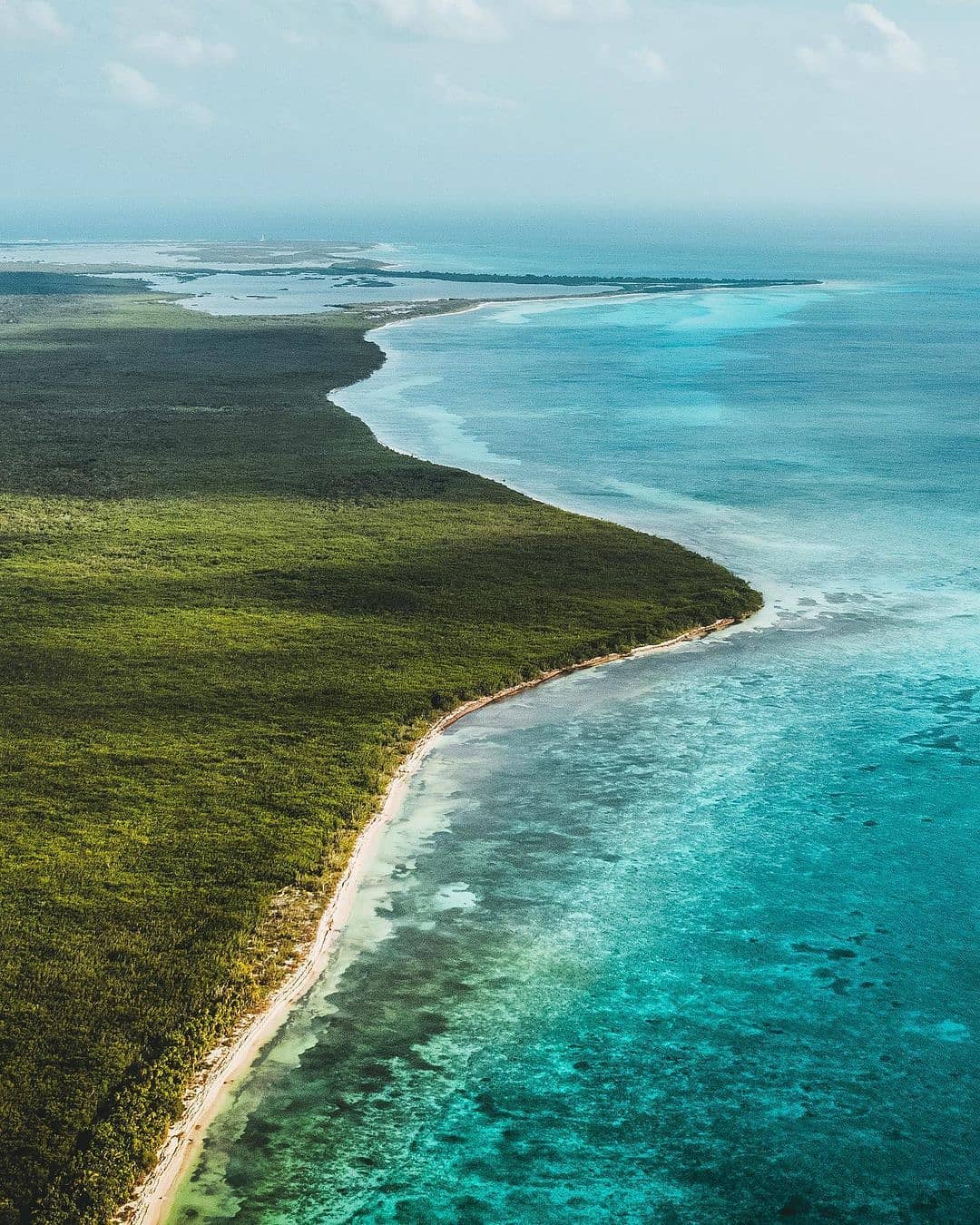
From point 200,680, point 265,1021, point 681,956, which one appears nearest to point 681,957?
point 681,956

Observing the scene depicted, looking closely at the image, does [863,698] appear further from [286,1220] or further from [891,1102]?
[286,1220]

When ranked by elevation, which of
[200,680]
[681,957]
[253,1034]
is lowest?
[253,1034]

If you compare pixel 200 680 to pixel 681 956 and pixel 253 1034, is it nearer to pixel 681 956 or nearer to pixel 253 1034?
pixel 253 1034

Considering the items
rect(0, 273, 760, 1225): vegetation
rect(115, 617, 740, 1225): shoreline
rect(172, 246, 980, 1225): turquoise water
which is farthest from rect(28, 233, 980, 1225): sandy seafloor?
rect(0, 273, 760, 1225): vegetation

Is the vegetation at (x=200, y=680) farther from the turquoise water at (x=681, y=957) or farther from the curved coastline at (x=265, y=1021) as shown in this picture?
the turquoise water at (x=681, y=957)

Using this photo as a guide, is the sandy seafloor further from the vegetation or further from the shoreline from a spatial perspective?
the vegetation
